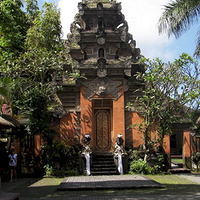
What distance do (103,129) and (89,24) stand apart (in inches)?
245

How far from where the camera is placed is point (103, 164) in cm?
1510

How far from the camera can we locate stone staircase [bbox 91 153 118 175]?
14586mm

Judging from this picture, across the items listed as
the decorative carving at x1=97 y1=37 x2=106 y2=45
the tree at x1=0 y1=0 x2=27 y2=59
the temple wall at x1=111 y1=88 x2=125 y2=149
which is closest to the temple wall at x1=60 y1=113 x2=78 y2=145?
the temple wall at x1=111 y1=88 x2=125 y2=149

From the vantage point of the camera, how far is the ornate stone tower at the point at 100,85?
52.4 feet

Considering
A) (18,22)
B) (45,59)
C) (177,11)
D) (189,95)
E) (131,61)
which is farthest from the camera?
(18,22)

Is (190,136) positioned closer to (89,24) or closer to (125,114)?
(125,114)

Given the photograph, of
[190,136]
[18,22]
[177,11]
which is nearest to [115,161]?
[190,136]

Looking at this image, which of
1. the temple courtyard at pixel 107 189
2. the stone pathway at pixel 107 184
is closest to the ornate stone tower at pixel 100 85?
the temple courtyard at pixel 107 189

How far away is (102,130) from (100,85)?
2.51 metres

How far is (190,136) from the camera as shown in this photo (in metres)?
17.0

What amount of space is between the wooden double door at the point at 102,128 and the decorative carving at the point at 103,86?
1.07 meters

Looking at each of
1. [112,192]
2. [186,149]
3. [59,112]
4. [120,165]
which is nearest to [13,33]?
[59,112]

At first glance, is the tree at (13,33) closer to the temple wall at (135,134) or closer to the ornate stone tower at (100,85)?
the ornate stone tower at (100,85)

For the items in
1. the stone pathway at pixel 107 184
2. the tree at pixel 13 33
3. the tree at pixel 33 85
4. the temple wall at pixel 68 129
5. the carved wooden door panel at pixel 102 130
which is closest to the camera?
the stone pathway at pixel 107 184
